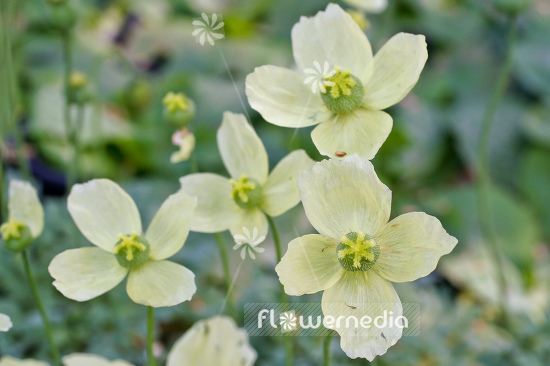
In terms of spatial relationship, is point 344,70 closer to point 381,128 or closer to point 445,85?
point 381,128

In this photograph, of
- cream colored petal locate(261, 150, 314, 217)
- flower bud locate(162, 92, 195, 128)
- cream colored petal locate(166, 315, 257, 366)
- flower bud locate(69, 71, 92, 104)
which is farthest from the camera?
flower bud locate(69, 71, 92, 104)

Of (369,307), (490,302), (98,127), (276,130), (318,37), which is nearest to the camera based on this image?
(369,307)

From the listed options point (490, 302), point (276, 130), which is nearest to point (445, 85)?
point (276, 130)

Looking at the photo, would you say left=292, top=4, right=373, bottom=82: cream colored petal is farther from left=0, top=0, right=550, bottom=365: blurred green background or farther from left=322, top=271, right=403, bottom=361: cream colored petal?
left=0, top=0, right=550, bottom=365: blurred green background

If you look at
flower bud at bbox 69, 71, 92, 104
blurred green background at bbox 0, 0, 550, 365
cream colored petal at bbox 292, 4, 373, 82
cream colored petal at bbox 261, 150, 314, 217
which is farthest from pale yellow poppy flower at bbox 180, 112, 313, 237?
flower bud at bbox 69, 71, 92, 104

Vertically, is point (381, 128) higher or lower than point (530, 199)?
higher

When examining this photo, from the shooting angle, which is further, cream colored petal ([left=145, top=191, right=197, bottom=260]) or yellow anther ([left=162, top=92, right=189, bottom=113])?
yellow anther ([left=162, top=92, right=189, bottom=113])

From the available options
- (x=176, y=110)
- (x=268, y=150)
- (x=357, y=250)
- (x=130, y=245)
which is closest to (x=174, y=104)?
(x=176, y=110)
